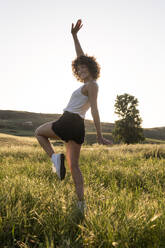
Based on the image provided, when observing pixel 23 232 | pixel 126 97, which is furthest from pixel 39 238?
pixel 126 97

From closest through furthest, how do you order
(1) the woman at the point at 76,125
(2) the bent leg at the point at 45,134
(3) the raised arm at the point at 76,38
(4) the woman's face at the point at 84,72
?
1. (1) the woman at the point at 76,125
2. (2) the bent leg at the point at 45,134
3. (4) the woman's face at the point at 84,72
4. (3) the raised arm at the point at 76,38

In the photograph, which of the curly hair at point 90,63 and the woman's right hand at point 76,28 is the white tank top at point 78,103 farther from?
the woman's right hand at point 76,28

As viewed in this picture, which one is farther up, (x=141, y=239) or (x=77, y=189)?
(x=77, y=189)

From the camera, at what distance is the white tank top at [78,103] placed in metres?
3.53

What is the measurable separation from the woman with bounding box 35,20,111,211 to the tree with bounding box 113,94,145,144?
39.1 m

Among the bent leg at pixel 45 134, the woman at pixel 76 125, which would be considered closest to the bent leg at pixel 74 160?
the woman at pixel 76 125

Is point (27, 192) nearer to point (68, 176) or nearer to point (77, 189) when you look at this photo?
point (77, 189)

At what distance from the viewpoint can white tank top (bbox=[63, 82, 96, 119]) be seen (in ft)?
11.6

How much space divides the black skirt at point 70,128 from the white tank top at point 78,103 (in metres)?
0.08

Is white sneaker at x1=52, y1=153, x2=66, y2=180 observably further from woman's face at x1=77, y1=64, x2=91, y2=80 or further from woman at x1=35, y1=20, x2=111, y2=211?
woman's face at x1=77, y1=64, x2=91, y2=80

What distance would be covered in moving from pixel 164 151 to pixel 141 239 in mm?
8089

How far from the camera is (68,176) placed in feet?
17.6

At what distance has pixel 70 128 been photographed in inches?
134

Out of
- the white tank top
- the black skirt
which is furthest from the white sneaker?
the white tank top
